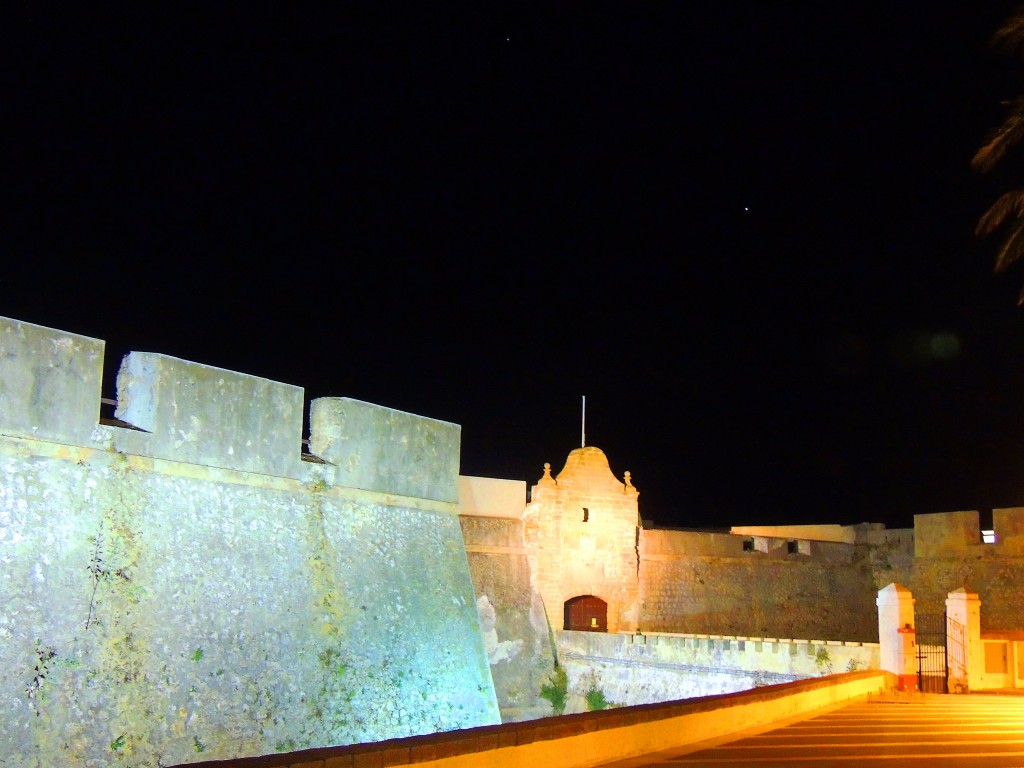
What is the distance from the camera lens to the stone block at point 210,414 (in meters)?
10.9

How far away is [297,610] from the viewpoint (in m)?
11.9

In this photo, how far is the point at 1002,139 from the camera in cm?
1219

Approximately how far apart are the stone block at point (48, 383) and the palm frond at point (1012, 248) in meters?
10.6

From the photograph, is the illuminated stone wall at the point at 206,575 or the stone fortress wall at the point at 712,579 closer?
the illuminated stone wall at the point at 206,575

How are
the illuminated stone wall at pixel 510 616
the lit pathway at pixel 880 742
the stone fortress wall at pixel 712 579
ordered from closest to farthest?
the lit pathway at pixel 880 742 → the stone fortress wall at pixel 712 579 → the illuminated stone wall at pixel 510 616

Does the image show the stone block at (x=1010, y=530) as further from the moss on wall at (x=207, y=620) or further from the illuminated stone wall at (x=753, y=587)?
the moss on wall at (x=207, y=620)

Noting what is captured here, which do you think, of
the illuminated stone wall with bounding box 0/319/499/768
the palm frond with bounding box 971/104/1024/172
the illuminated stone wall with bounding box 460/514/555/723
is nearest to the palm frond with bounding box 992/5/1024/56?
the palm frond with bounding box 971/104/1024/172

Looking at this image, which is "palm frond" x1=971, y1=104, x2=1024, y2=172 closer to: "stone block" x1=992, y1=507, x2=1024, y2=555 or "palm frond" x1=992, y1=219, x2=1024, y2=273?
"palm frond" x1=992, y1=219, x2=1024, y2=273

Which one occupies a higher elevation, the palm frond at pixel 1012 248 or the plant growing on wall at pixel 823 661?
the palm frond at pixel 1012 248

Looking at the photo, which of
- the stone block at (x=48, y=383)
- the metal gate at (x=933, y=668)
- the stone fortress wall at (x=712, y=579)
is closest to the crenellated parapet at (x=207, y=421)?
the stone block at (x=48, y=383)

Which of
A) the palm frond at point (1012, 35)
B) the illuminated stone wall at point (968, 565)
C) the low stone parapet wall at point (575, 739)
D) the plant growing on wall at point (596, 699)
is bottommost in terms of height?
the plant growing on wall at point (596, 699)

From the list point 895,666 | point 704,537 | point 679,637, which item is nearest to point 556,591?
point 679,637

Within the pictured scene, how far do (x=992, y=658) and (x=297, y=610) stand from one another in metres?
9.19

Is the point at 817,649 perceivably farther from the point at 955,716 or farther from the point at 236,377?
the point at 236,377
